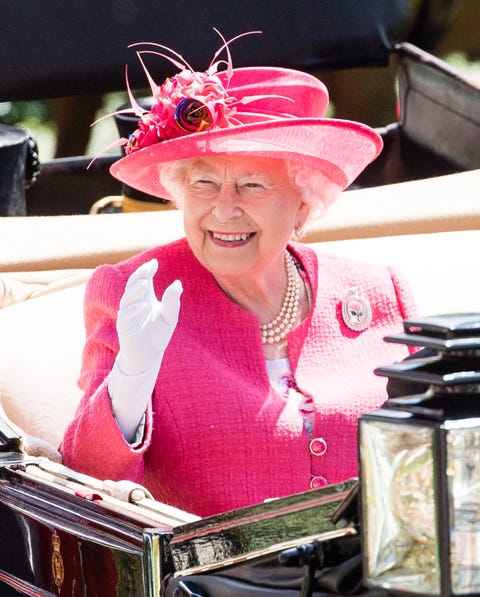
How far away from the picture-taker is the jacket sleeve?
204cm

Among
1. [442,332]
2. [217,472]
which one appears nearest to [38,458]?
[217,472]

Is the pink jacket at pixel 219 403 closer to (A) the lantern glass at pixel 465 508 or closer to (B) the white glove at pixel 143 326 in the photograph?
(B) the white glove at pixel 143 326

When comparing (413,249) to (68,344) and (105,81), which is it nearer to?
(68,344)

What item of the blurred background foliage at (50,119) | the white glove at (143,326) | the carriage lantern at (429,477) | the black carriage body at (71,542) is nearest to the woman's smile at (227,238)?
the white glove at (143,326)

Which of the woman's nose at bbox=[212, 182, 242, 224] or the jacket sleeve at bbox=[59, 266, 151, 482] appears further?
the woman's nose at bbox=[212, 182, 242, 224]

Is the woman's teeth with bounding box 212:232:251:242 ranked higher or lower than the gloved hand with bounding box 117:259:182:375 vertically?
higher

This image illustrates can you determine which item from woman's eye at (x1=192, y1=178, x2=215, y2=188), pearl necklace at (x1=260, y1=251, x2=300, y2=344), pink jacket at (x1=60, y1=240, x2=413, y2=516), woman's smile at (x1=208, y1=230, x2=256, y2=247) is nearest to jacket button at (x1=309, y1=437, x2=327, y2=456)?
pink jacket at (x1=60, y1=240, x2=413, y2=516)

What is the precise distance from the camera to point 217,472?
218 centimetres

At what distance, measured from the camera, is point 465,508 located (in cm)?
126

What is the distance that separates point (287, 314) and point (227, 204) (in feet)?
0.86

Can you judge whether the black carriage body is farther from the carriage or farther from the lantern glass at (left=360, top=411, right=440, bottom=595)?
the lantern glass at (left=360, top=411, right=440, bottom=595)

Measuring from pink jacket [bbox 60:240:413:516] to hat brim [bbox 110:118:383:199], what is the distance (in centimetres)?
15

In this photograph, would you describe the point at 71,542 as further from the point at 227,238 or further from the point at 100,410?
the point at 227,238

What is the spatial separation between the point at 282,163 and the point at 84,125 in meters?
2.84
